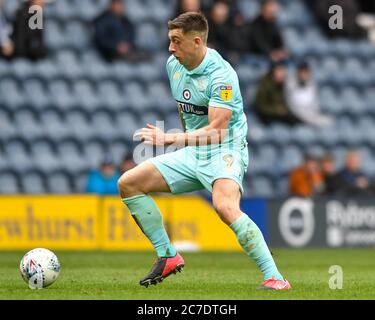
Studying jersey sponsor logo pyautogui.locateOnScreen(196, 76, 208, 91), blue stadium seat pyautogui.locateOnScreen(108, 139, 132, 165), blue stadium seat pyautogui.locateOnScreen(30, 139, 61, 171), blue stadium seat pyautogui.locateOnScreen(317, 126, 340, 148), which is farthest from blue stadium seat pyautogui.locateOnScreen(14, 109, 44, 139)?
jersey sponsor logo pyautogui.locateOnScreen(196, 76, 208, 91)

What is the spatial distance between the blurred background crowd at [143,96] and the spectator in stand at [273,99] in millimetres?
23

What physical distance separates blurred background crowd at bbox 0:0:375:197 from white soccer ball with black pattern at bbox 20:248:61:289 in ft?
26.1

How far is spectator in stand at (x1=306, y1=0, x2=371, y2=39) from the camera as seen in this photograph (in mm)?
20703

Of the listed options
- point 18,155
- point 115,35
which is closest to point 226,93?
point 18,155

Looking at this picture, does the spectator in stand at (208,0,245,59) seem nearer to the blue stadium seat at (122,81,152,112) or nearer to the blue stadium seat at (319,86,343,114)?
the blue stadium seat at (122,81,152,112)

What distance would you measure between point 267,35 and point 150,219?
1114cm

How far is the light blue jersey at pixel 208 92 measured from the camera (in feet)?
28.7

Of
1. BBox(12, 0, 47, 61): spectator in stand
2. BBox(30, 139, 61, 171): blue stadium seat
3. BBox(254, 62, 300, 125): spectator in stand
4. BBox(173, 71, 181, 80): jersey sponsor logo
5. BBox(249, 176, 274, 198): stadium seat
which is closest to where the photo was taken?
BBox(173, 71, 181, 80): jersey sponsor logo

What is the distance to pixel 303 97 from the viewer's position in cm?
1948

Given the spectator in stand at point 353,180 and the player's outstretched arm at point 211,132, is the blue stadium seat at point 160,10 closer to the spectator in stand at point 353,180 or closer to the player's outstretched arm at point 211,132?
the spectator in stand at point 353,180

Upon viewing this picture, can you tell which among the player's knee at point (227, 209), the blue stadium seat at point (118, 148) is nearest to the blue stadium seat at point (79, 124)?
the blue stadium seat at point (118, 148)

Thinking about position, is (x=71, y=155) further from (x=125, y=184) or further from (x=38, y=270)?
(x=38, y=270)

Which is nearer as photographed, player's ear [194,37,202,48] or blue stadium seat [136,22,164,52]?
player's ear [194,37,202,48]
